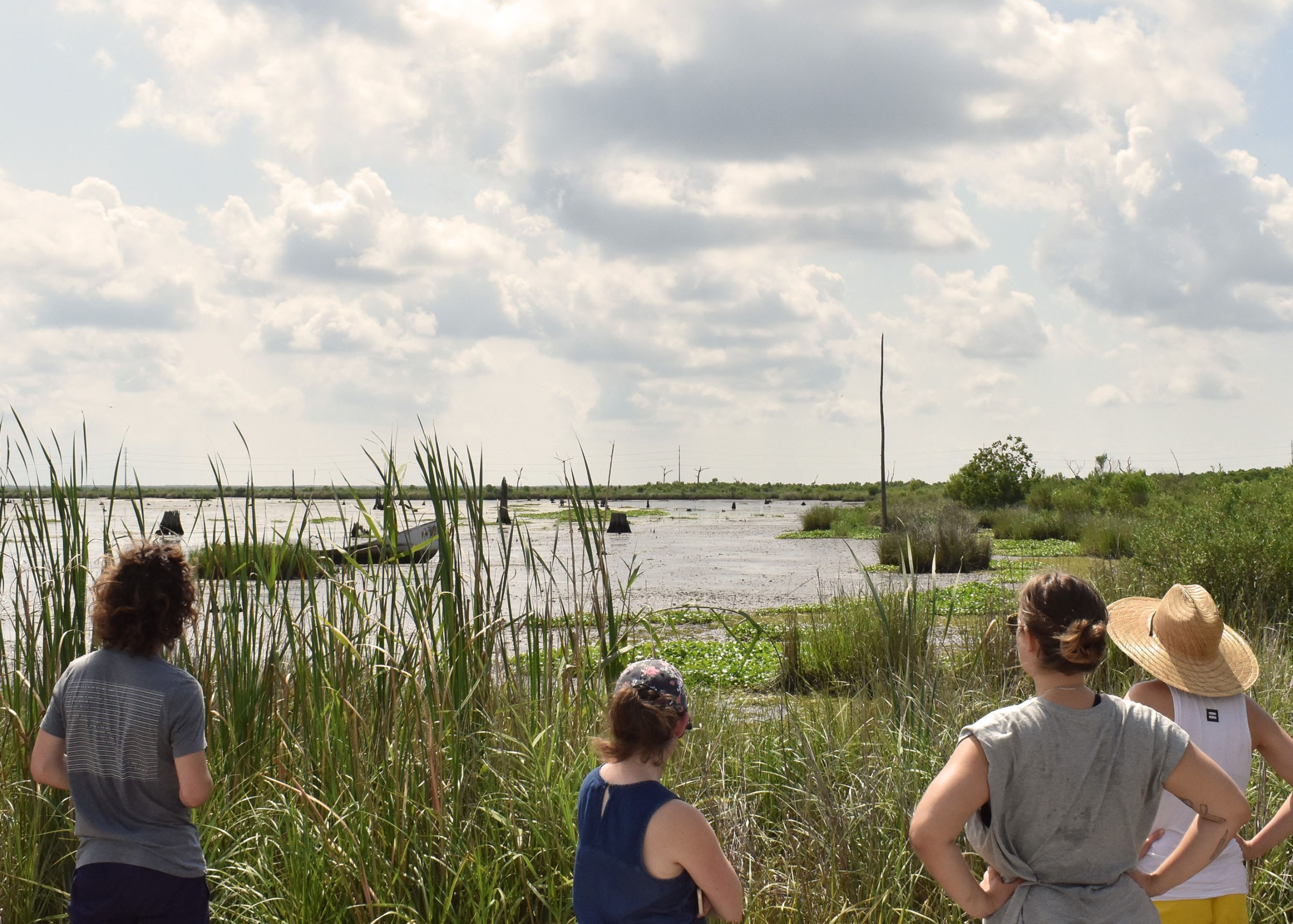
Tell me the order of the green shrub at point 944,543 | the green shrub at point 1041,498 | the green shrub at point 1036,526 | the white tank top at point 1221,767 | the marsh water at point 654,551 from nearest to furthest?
the white tank top at point 1221,767
the marsh water at point 654,551
the green shrub at point 944,543
the green shrub at point 1036,526
the green shrub at point 1041,498

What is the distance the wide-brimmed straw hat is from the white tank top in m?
0.03

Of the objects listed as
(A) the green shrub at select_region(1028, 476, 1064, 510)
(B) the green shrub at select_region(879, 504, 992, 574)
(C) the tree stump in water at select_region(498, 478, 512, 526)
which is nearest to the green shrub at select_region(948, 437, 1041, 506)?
(A) the green shrub at select_region(1028, 476, 1064, 510)

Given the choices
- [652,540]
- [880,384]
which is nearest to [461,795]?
[652,540]

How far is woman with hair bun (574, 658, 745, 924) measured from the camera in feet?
6.75

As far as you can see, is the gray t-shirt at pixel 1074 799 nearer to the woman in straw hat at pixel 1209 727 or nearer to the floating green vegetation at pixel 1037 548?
the woman in straw hat at pixel 1209 727

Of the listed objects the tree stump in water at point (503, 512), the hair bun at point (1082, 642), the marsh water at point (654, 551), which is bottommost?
the marsh water at point (654, 551)

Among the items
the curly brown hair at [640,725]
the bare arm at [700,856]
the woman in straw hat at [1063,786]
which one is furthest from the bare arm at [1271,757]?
the curly brown hair at [640,725]

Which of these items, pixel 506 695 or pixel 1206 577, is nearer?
pixel 506 695

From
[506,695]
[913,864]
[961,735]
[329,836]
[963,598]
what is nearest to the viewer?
[961,735]

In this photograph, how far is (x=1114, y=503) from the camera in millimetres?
32906

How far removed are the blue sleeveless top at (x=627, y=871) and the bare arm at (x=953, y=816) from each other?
50 cm

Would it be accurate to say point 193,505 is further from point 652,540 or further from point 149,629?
point 149,629

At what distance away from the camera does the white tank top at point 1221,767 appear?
2.34 m

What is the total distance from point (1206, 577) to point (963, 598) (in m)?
4.26
